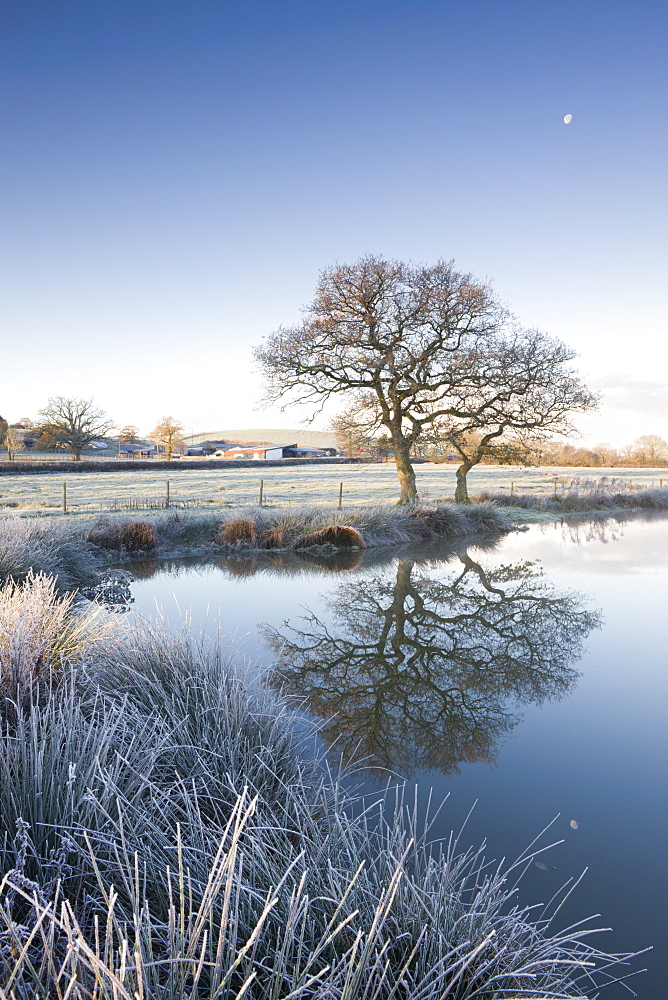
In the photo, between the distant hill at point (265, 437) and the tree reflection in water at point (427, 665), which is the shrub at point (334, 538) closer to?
the tree reflection in water at point (427, 665)

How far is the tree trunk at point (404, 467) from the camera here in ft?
70.7

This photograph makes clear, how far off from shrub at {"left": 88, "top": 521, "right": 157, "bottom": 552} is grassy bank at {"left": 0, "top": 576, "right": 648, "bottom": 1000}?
9.44 meters

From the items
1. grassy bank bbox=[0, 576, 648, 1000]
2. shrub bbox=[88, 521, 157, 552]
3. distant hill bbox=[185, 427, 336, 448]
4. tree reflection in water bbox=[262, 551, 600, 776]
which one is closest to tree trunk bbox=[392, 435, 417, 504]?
shrub bbox=[88, 521, 157, 552]

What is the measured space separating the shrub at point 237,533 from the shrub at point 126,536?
6.07ft

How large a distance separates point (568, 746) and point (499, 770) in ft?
2.65

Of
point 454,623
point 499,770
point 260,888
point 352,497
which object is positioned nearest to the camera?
point 260,888

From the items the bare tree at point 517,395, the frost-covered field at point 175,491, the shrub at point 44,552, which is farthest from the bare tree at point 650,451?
the shrub at point 44,552

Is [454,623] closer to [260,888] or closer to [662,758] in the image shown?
[662,758]

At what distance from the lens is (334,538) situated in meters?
15.9

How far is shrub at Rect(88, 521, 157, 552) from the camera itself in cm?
1341

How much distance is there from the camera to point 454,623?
830 cm

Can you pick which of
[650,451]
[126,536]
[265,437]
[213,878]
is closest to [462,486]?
[126,536]

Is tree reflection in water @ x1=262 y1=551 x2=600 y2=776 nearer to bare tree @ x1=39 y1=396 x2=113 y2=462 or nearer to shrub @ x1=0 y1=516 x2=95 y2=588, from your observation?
shrub @ x1=0 y1=516 x2=95 y2=588

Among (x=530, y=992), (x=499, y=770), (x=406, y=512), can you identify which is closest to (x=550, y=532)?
(x=406, y=512)
